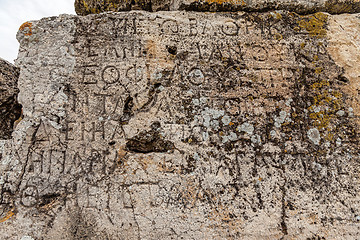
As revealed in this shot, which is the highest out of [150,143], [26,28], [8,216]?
[26,28]

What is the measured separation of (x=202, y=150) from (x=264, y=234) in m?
0.68

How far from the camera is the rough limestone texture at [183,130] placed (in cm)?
159

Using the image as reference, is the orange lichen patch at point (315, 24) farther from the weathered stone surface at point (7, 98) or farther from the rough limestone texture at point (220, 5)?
the weathered stone surface at point (7, 98)

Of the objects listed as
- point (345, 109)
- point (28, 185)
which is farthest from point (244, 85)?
point (28, 185)

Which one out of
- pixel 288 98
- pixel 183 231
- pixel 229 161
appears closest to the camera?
pixel 183 231

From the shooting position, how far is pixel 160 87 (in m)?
1.78

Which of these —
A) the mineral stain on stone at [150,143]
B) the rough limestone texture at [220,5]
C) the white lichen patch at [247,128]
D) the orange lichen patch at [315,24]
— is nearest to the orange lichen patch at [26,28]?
the rough limestone texture at [220,5]

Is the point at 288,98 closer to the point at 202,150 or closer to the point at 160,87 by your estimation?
the point at 202,150

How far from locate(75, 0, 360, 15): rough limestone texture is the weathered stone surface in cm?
77

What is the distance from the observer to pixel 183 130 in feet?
5.61

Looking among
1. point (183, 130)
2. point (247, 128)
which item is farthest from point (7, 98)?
point (247, 128)

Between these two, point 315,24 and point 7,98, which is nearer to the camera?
point 7,98

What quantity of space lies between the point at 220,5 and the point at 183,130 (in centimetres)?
107

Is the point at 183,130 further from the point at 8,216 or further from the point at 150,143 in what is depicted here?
the point at 8,216
